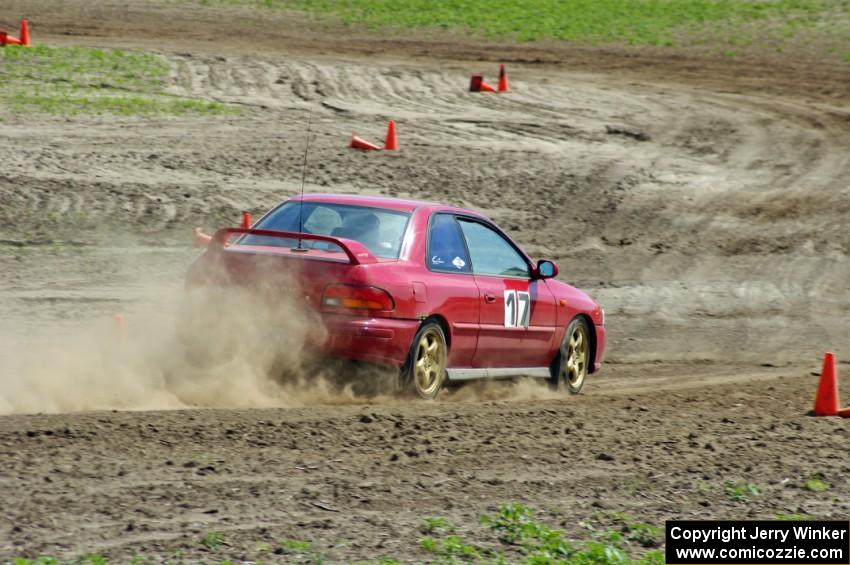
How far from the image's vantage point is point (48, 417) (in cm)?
809

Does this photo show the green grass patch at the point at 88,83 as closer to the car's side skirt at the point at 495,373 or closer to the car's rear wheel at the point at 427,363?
the car's side skirt at the point at 495,373

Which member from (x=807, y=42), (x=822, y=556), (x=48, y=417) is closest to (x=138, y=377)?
(x=48, y=417)

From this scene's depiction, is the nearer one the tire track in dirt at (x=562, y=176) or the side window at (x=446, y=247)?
the side window at (x=446, y=247)

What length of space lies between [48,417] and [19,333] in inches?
207

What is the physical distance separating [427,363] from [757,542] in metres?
→ 3.86

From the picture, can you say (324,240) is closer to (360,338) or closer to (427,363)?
(360,338)

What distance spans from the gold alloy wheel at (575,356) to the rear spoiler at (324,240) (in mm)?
2673

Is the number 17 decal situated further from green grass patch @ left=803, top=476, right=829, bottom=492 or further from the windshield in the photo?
green grass patch @ left=803, top=476, right=829, bottom=492

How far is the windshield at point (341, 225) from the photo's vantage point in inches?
391

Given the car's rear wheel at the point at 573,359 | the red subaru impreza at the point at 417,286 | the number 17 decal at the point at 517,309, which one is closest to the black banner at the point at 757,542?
the red subaru impreza at the point at 417,286

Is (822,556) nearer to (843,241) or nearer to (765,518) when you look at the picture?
(765,518)

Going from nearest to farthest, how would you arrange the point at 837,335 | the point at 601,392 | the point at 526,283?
1. the point at 526,283
2. the point at 601,392
3. the point at 837,335

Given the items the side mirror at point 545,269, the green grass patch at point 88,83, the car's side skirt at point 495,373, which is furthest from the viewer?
the green grass patch at point 88,83

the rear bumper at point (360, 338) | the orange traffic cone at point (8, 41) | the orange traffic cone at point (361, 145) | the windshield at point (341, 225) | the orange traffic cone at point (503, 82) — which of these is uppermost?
the orange traffic cone at point (8, 41)
